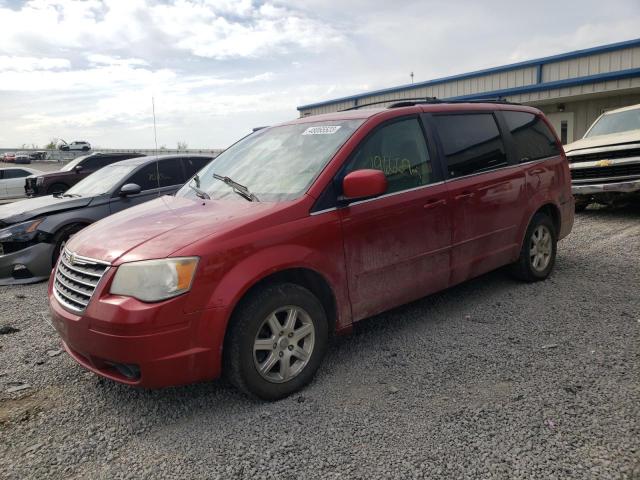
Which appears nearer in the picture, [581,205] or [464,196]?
[464,196]

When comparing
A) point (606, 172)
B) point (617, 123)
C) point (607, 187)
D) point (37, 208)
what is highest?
point (617, 123)

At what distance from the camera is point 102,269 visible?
286cm

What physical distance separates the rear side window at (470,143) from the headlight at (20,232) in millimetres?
5093

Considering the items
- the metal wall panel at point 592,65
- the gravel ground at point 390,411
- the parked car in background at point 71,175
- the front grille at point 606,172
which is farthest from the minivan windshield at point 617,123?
the parked car in background at point 71,175

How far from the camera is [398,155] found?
151 inches

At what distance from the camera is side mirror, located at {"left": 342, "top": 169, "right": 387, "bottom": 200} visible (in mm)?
3219

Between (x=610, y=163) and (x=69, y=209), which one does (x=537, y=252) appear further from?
(x=69, y=209)

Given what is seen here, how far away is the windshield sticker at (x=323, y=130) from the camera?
3.77 m

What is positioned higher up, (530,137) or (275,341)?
(530,137)

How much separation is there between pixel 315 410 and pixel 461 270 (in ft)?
6.33

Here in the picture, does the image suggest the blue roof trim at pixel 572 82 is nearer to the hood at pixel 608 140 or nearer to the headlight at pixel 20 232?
the hood at pixel 608 140

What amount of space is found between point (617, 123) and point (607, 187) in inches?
80.3

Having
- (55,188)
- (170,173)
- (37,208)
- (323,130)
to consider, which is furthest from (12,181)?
(323,130)

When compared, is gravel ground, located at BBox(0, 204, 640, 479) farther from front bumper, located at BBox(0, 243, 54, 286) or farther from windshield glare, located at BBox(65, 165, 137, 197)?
windshield glare, located at BBox(65, 165, 137, 197)
